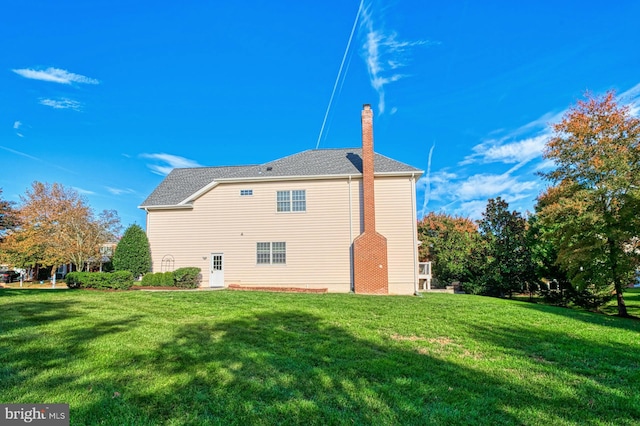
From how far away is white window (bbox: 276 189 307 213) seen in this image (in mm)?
17969

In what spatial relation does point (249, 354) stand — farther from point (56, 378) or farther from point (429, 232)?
point (429, 232)

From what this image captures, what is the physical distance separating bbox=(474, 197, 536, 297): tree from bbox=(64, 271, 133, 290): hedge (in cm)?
1926

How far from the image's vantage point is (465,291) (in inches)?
816

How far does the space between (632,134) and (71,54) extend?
2529 centimetres

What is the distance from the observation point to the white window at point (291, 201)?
59.0ft

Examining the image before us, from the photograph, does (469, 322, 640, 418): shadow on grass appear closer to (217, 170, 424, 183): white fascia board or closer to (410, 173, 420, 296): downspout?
(410, 173, 420, 296): downspout

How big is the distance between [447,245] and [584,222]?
36.2 ft

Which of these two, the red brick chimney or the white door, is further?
the white door

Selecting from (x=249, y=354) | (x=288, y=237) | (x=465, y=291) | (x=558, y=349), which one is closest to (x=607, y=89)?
(x=465, y=291)
